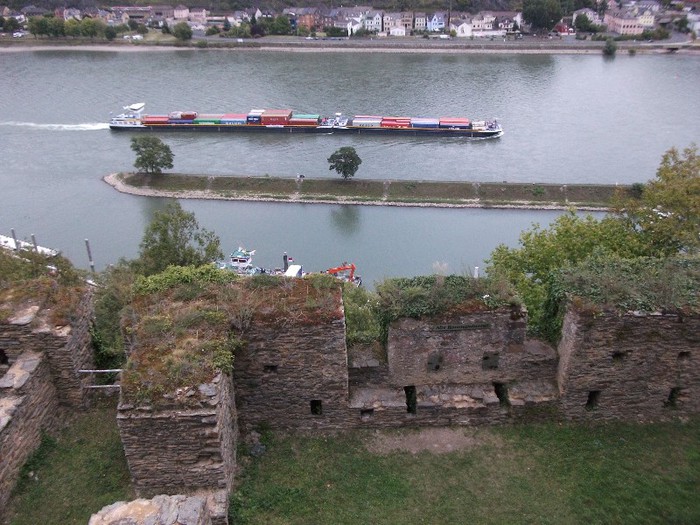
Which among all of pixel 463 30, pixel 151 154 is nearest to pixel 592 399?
pixel 151 154

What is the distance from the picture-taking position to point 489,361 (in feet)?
41.4

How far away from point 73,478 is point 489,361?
27.9ft

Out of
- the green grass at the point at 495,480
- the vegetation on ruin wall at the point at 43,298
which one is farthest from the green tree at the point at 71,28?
the green grass at the point at 495,480

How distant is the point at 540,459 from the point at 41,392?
10020mm

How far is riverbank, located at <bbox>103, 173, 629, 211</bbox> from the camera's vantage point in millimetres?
50188

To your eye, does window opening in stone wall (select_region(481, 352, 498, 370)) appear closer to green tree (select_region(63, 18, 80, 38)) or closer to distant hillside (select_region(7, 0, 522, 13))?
green tree (select_region(63, 18, 80, 38))

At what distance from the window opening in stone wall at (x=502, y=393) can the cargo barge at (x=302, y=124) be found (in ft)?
183

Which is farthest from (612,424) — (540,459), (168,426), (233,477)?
(168,426)

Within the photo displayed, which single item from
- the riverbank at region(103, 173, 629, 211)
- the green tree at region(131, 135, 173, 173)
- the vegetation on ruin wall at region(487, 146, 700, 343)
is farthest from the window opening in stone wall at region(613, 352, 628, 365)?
the green tree at region(131, 135, 173, 173)

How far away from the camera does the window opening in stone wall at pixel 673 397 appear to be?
12.6 m

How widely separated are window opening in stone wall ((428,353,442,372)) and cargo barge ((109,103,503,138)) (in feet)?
184

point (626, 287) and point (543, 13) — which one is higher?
point (543, 13)

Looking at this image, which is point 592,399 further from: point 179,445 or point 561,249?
point 561,249

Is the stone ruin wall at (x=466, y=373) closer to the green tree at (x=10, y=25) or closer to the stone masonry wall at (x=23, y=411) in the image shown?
the stone masonry wall at (x=23, y=411)
